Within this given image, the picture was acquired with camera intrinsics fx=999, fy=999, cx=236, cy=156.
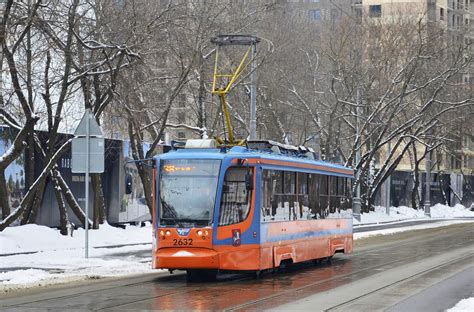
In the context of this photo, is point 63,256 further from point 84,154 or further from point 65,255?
point 84,154

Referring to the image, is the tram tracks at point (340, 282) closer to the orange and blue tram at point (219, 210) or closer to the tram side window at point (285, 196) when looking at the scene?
the orange and blue tram at point (219, 210)

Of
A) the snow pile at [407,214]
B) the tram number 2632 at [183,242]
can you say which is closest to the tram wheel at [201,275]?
the tram number 2632 at [183,242]

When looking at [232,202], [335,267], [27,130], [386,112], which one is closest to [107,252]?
[27,130]

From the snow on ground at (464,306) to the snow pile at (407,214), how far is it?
42.4m

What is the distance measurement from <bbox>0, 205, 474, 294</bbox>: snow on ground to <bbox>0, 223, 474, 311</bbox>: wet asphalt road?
110cm

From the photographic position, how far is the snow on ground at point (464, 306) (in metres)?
16.3

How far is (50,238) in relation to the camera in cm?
3191

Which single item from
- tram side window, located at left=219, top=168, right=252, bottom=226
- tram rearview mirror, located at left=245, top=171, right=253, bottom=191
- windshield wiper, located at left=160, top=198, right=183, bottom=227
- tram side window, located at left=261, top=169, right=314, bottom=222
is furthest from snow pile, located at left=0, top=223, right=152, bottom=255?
tram rearview mirror, located at left=245, top=171, right=253, bottom=191

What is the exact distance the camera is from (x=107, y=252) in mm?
29828

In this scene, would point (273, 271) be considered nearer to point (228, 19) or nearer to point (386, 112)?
point (228, 19)

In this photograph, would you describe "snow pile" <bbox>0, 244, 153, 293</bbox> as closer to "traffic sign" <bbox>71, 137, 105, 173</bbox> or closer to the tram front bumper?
the tram front bumper

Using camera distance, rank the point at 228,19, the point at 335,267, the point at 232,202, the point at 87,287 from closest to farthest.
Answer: the point at 87,287, the point at 232,202, the point at 335,267, the point at 228,19

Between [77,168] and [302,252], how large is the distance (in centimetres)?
608

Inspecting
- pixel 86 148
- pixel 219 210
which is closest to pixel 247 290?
pixel 219 210
